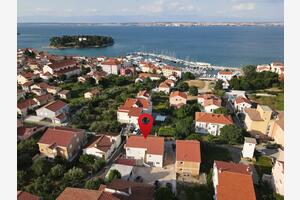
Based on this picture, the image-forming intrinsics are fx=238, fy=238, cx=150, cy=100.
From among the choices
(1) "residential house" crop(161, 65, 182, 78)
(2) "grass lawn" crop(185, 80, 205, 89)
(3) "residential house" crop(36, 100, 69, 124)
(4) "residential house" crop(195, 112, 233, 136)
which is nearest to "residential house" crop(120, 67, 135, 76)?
(1) "residential house" crop(161, 65, 182, 78)

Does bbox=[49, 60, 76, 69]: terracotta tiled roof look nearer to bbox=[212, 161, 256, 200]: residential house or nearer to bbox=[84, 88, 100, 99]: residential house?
bbox=[84, 88, 100, 99]: residential house

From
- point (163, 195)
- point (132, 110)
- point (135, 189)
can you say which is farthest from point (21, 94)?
point (163, 195)

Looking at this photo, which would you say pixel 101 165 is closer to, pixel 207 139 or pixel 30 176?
pixel 30 176

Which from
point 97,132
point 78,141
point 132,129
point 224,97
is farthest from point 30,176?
point 224,97

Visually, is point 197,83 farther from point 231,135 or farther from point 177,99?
point 231,135

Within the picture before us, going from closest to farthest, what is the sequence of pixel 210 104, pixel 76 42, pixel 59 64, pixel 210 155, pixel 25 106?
pixel 210 155
pixel 25 106
pixel 210 104
pixel 59 64
pixel 76 42

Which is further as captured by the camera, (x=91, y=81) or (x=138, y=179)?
(x=91, y=81)
